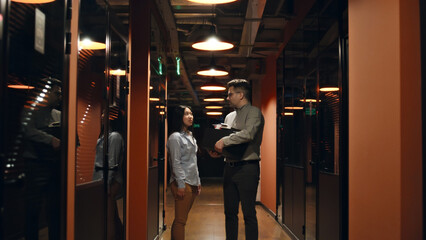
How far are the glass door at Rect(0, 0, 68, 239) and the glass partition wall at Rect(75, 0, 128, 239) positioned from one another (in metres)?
0.39

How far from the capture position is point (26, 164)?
186 centimetres

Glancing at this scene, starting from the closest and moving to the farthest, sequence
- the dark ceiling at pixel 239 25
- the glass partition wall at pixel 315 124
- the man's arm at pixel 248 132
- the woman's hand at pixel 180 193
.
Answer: the glass partition wall at pixel 315 124
the man's arm at pixel 248 132
the woman's hand at pixel 180 193
the dark ceiling at pixel 239 25

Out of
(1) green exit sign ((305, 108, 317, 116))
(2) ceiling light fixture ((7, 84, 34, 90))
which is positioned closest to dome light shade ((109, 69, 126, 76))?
Answer: (2) ceiling light fixture ((7, 84, 34, 90))

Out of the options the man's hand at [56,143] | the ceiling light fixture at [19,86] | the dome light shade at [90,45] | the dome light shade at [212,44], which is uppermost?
the dome light shade at [212,44]

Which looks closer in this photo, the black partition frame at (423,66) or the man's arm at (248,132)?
the black partition frame at (423,66)

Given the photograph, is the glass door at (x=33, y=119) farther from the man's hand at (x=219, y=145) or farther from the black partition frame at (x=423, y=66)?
the man's hand at (x=219, y=145)

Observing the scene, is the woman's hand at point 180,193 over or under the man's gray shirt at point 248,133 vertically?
under

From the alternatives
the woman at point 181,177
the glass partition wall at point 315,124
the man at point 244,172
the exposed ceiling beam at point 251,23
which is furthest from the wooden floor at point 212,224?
the exposed ceiling beam at point 251,23

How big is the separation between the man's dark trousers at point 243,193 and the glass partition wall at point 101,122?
38.0 inches

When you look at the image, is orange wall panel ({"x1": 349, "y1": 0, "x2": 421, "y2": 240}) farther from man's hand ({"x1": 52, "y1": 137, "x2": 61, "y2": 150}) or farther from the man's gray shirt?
man's hand ({"x1": 52, "y1": 137, "x2": 61, "y2": 150})

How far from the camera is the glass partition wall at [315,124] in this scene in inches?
154

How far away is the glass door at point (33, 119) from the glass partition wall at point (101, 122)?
390 millimetres

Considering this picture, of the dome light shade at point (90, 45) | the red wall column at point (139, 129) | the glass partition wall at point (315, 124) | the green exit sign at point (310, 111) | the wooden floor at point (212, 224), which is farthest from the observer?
the wooden floor at point (212, 224)

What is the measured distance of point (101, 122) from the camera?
3244 mm
